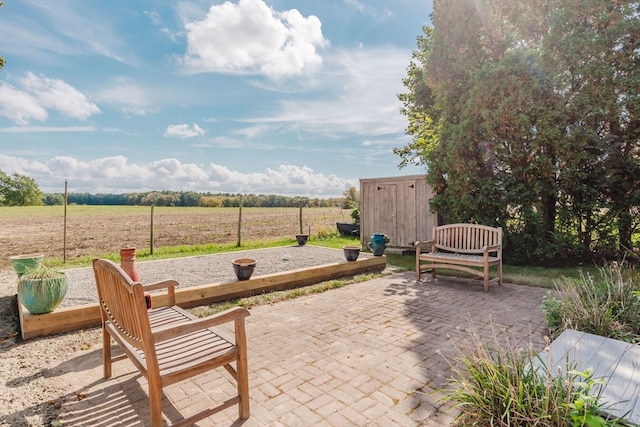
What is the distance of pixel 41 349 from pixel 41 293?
1.81 feet

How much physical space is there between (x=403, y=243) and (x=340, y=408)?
707 centimetres

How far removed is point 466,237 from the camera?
19.8 ft

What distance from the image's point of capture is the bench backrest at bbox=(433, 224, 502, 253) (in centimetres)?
570

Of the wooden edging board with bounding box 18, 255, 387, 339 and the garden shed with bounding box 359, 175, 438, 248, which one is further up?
the garden shed with bounding box 359, 175, 438, 248

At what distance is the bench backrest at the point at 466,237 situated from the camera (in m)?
5.70

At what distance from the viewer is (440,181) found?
7914 mm

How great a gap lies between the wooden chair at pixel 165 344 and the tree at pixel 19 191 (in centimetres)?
4308

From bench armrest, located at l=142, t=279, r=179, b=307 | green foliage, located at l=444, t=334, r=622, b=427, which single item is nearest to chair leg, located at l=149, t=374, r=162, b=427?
bench armrest, located at l=142, t=279, r=179, b=307

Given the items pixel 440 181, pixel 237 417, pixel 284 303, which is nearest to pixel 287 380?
pixel 237 417

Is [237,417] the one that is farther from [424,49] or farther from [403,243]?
[424,49]

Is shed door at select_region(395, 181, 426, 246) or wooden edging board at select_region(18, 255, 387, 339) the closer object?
wooden edging board at select_region(18, 255, 387, 339)

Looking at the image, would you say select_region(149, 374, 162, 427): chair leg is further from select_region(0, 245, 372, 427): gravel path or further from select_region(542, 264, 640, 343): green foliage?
select_region(542, 264, 640, 343): green foliage

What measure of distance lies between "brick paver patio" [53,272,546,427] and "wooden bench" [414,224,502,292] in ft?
2.78

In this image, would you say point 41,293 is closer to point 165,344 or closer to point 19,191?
point 165,344
